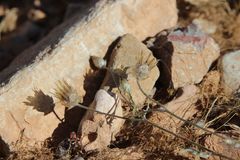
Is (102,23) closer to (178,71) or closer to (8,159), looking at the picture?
(178,71)

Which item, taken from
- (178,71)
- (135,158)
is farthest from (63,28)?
(135,158)

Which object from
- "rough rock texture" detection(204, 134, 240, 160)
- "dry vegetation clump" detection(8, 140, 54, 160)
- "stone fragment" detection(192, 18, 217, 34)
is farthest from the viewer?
"stone fragment" detection(192, 18, 217, 34)

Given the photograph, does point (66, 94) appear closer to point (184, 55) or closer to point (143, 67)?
point (143, 67)

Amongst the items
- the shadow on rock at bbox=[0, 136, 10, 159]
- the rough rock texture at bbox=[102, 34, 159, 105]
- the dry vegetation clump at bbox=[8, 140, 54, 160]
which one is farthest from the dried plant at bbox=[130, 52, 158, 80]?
the shadow on rock at bbox=[0, 136, 10, 159]

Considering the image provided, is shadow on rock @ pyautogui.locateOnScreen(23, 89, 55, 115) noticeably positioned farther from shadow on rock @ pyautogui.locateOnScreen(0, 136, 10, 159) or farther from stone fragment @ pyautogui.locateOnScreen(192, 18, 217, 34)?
stone fragment @ pyautogui.locateOnScreen(192, 18, 217, 34)

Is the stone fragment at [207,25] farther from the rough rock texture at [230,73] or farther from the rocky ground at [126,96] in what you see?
the rough rock texture at [230,73]

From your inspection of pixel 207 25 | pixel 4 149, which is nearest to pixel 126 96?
pixel 4 149
